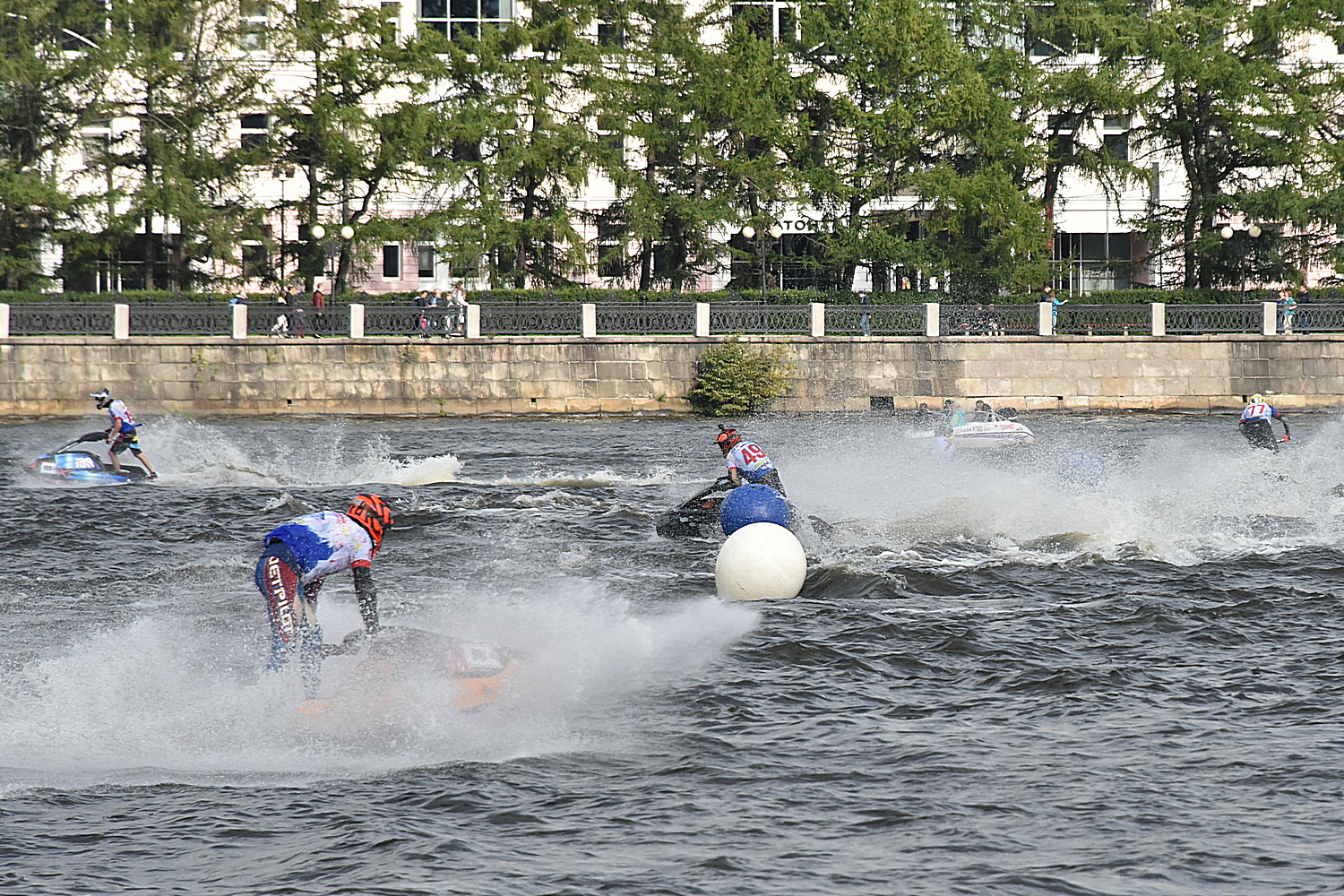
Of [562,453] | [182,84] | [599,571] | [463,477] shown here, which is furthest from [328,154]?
[599,571]

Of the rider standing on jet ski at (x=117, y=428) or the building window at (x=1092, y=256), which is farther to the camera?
the building window at (x=1092, y=256)

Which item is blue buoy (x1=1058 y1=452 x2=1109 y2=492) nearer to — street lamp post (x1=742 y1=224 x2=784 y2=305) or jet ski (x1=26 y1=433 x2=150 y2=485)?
jet ski (x1=26 y1=433 x2=150 y2=485)

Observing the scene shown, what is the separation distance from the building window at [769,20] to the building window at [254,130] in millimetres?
14297

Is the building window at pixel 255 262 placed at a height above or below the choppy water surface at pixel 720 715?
above

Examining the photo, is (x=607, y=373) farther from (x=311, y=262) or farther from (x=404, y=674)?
(x=404, y=674)

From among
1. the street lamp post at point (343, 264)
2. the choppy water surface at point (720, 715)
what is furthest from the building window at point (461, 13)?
the choppy water surface at point (720, 715)

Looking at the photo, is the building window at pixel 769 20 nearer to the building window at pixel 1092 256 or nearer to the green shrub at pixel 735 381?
the building window at pixel 1092 256

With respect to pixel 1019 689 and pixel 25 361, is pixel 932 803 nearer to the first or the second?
pixel 1019 689

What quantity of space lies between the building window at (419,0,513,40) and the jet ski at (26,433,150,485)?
101ft

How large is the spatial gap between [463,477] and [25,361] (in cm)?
1706

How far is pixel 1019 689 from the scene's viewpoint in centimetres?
1155

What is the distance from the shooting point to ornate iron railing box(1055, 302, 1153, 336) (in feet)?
131

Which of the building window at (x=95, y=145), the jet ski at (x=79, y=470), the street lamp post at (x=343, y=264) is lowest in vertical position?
the jet ski at (x=79, y=470)

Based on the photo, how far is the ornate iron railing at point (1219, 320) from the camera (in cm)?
3984
